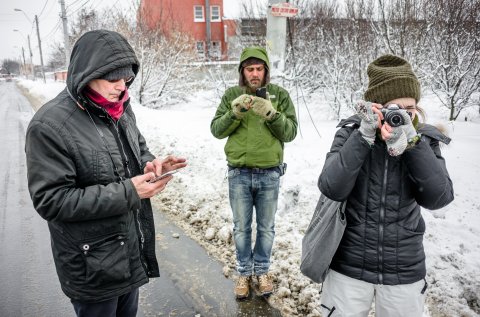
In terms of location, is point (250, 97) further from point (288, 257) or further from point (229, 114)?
point (288, 257)

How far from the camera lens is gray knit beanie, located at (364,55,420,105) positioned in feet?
5.78

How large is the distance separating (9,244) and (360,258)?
431 cm

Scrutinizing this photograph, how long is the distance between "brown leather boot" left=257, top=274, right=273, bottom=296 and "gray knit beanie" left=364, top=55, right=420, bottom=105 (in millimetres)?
1944

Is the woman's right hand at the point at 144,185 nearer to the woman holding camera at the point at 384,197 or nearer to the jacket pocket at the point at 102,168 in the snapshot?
the jacket pocket at the point at 102,168

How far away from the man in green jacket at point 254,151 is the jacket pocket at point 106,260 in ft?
4.27

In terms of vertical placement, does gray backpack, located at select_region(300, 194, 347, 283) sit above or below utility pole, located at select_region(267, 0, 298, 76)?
below

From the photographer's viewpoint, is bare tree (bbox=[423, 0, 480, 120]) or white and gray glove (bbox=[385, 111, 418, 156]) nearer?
white and gray glove (bbox=[385, 111, 418, 156])

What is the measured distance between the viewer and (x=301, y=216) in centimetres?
429

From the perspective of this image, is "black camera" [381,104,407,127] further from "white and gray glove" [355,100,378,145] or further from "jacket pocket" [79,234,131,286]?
"jacket pocket" [79,234,131,286]

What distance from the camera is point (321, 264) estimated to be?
6.30 feet

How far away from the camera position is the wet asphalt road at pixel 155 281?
9.72 ft

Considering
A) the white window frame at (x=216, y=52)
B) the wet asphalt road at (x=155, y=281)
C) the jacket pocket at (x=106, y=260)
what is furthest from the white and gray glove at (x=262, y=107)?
the white window frame at (x=216, y=52)

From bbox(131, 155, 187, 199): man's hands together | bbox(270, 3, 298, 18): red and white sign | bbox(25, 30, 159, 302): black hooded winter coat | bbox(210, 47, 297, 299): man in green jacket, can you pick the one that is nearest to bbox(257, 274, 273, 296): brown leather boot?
bbox(210, 47, 297, 299): man in green jacket

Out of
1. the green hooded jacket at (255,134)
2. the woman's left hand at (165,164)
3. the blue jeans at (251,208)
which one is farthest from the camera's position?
the blue jeans at (251,208)
